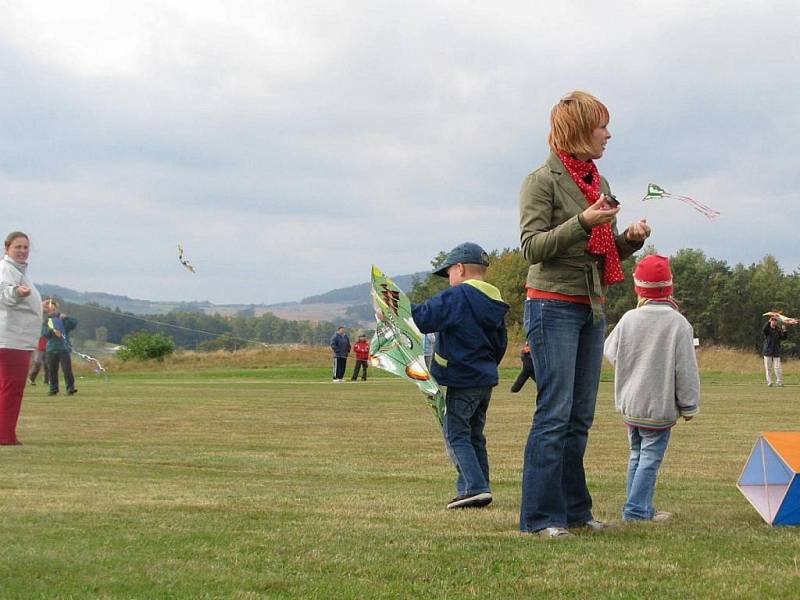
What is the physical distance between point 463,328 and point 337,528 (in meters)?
1.95

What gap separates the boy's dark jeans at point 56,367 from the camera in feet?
83.3

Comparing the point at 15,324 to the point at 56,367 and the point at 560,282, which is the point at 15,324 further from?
the point at 56,367

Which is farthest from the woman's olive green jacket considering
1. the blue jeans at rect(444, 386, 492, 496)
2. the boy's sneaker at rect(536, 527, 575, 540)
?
the blue jeans at rect(444, 386, 492, 496)

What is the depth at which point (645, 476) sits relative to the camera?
6508 millimetres

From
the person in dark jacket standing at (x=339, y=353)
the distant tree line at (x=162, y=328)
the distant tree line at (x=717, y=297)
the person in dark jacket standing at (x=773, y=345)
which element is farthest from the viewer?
the distant tree line at (x=717, y=297)

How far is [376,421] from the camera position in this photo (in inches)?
662

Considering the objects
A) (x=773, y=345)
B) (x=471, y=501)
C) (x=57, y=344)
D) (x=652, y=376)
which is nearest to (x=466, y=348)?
(x=471, y=501)

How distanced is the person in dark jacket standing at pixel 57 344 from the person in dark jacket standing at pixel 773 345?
64.3ft

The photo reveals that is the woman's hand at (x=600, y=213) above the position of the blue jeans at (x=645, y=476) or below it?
above

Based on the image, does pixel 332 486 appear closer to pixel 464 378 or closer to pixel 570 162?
pixel 464 378

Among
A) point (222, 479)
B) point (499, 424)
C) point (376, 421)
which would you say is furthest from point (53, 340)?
point (222, 479)

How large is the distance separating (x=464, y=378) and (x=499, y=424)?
9319mm

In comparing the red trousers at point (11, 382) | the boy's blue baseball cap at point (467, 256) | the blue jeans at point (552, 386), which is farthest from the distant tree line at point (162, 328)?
the blue jeans at point (552, 386)

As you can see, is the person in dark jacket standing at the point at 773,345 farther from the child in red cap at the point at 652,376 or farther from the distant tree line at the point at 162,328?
the child in red cap at the point at 652,376
